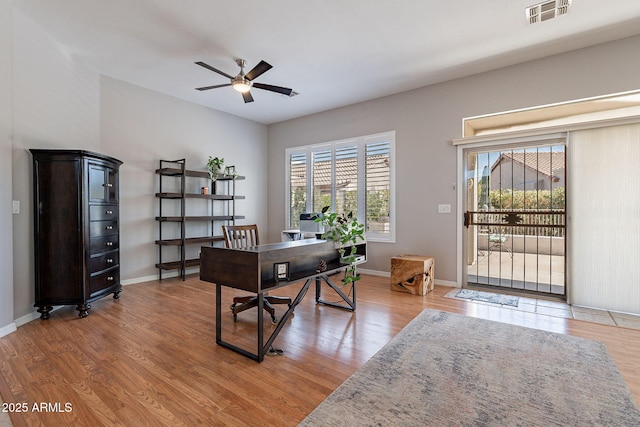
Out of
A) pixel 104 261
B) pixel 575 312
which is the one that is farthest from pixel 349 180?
pixel 104 261

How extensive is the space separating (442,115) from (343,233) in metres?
2.75

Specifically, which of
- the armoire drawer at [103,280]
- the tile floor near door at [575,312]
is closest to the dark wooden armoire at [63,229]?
the armoire drawer at [103,280]

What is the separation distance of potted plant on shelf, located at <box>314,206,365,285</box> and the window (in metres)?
2.08

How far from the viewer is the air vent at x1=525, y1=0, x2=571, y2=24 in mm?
2736

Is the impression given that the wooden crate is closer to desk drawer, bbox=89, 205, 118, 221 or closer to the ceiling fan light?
the ceiling fan light

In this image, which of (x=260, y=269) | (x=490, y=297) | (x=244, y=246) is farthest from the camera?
(x=490, y=297)

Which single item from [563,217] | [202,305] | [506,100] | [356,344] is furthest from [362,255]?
[506,100]

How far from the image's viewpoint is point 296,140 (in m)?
6.25

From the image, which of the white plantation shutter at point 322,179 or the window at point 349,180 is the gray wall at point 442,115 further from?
the white plantation shutter at point 322,179

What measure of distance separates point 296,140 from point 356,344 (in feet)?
15.1

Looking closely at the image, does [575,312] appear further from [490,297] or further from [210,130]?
[210,130]

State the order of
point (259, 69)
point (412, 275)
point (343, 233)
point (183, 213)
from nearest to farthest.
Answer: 1. point (343, 233)
2. point (259, 69)
3. point (412, 275)
4. point (183, 213)

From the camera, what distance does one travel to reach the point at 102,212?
11.6 feet

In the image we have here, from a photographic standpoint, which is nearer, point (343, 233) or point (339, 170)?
point (343, 233)
